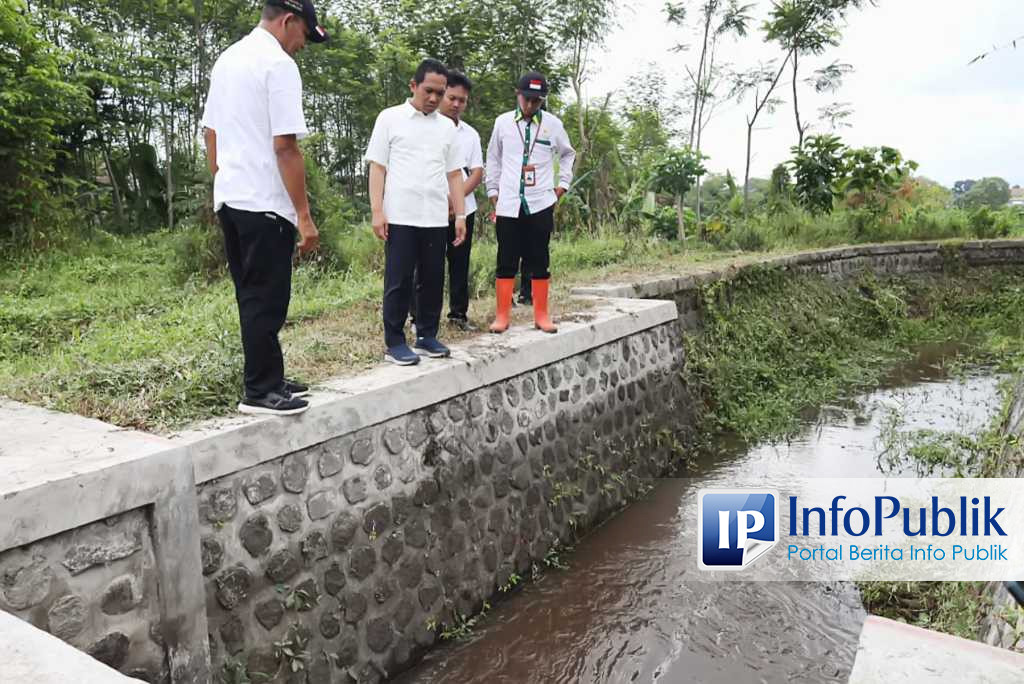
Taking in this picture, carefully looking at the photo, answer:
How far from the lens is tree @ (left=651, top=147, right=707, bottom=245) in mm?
12492

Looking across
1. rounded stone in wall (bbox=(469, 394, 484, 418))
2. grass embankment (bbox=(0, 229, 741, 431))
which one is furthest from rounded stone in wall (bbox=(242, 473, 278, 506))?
rounded stone in wall (bbox=(469, 394, 484, 418))

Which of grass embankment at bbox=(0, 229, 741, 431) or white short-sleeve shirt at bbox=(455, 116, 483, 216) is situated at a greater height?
white short-sleeve shirt at bbox=(455, 116, 483, 216)

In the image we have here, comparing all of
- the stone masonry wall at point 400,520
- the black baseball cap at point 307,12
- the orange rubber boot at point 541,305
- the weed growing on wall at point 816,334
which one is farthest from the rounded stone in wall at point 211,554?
the weed growing on wall at point 816,334

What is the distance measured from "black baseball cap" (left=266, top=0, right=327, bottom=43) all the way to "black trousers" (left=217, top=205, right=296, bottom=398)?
2.60ft

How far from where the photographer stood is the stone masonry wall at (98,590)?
2.35 m

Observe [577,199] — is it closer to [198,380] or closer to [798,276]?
[798,276]

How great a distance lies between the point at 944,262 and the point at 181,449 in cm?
1283

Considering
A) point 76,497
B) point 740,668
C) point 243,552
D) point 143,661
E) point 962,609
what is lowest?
point 740,668

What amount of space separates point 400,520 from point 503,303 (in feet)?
6.36

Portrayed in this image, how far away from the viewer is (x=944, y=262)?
12672 mm

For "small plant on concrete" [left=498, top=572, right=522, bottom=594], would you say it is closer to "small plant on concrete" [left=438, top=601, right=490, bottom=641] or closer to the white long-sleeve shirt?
"small plant on concrete" [left=438, top=601, right=490, bottom=641]

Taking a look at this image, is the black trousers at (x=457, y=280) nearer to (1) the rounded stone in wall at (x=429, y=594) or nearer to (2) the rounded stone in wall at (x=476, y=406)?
(2) the rounded stone in wall at (x=476, y=406)

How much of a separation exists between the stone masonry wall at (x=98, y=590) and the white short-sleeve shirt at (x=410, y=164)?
212 centimetres

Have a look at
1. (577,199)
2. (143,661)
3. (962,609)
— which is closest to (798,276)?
(577,199)
